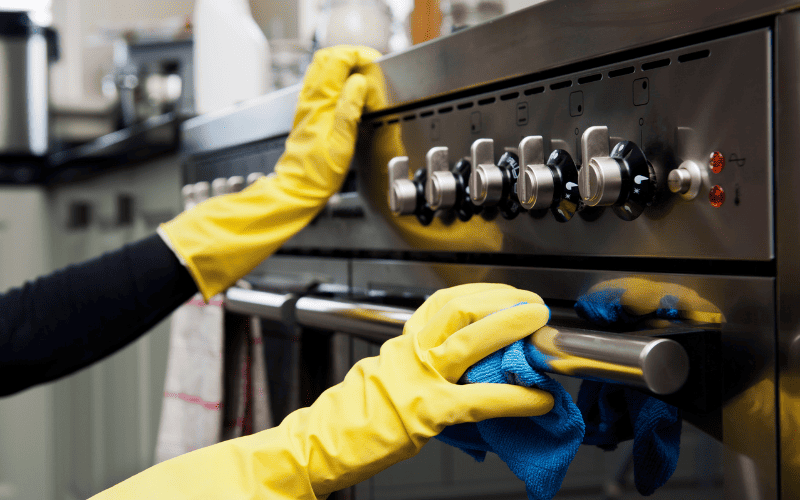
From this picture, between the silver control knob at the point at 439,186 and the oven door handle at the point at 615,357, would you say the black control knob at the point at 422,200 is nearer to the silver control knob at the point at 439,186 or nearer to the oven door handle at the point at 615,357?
the silver control knob at the point at 439,186

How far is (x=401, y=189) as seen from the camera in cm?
67

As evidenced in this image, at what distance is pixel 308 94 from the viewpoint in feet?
2.71

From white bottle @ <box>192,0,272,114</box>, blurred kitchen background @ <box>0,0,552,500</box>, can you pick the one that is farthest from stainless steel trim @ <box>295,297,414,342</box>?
white bottle @ <box>192,0,272,114</box>

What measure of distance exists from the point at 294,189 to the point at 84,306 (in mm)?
321

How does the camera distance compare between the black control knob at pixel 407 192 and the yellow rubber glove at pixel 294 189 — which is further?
the yellow rubber glove at pixel 294 189

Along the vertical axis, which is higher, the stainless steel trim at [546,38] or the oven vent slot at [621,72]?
the stainless steel trim at [546,38]

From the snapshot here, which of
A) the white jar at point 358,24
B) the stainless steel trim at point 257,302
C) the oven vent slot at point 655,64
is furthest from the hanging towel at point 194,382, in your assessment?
the oven vent slot at point 655,64

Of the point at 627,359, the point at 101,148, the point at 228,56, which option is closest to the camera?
the point at 627,359

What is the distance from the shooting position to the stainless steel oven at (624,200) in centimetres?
39

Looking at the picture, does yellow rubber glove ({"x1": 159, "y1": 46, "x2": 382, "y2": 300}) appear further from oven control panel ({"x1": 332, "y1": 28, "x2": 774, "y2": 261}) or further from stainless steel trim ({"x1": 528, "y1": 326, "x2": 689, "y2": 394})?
stainless steel trim ({"x1": 528, "y1": 326, "x2": 689, "y2": 394})

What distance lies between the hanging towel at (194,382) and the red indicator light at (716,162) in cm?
76

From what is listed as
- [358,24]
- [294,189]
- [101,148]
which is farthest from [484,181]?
[101,148]

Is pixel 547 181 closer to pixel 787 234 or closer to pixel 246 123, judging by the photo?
pixel 787 234

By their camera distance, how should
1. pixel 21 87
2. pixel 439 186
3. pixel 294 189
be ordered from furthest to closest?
pixel 21 87
pixel 294 189
pixel 439 186
